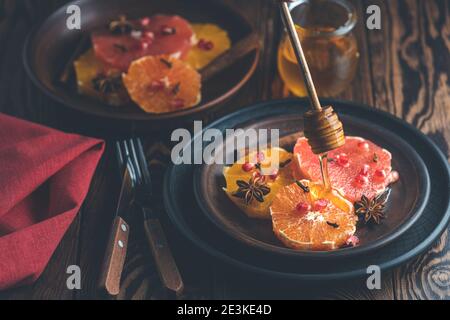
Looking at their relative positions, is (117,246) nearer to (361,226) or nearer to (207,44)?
(361,226)

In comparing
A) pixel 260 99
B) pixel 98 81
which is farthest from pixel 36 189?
pixel 260 99

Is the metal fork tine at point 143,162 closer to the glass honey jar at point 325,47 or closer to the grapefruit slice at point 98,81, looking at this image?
the grapefruit slice at point 98,81

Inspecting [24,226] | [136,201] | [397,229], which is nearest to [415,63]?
[397,229]

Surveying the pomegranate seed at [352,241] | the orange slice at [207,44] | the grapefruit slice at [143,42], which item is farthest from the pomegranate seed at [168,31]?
the pomegranate seed at [352,241]

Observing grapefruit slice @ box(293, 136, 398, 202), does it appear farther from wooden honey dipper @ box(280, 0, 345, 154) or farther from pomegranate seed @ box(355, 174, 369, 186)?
wooden honey dipper @ box(280, 0, 345, 154)
